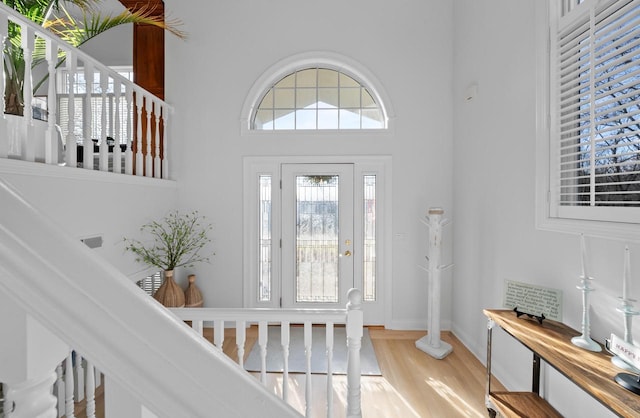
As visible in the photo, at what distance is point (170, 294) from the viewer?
10.5ft

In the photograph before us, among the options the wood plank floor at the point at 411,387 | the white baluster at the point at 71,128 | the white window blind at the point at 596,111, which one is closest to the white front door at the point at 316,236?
the wood plank floor at the point at 411,387

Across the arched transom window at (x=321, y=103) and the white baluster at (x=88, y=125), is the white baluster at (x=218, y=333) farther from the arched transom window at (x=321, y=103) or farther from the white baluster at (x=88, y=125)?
the arched transom window at (x=321, y=103)

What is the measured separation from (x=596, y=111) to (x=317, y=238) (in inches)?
104

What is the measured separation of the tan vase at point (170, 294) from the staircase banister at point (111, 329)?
314 centimetres

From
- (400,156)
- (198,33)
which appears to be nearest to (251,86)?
(198,33)

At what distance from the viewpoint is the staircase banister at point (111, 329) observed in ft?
1.09

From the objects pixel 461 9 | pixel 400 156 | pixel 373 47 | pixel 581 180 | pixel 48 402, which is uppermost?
pixel 461 9

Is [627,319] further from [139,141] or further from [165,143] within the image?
[165,143]

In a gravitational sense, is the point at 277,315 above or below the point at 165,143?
below

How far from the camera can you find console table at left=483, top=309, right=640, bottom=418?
1.25 metres

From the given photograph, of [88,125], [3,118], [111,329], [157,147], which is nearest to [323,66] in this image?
[157,147]

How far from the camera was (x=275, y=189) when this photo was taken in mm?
3760

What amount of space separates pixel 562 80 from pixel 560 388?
187 cm

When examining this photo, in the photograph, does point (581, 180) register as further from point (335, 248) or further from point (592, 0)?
point (335, 248)
